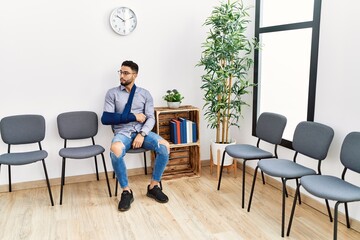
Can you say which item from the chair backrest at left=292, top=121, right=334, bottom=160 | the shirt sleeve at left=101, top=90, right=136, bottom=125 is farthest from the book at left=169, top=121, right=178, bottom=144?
the chair backrest at left=292, top=121, right=334, bottom=160

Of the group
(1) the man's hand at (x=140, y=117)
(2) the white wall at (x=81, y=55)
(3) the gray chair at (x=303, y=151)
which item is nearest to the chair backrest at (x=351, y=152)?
(3) the gray chair at (x=303, y=151)

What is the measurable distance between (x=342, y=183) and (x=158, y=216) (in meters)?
1.55

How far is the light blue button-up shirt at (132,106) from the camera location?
3.31 metres

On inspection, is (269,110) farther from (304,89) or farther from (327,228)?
(327,228)

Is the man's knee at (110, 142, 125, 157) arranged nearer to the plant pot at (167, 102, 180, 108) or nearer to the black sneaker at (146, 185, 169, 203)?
the black sneaker at (146, 185, 169, 203)

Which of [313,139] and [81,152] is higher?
[313,139]

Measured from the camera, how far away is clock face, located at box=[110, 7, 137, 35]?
352 cm

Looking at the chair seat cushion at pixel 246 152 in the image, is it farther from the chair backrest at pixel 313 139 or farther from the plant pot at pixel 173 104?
the plant pot at pixel 173 104

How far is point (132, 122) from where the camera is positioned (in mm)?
3338

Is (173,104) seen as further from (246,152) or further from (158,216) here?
(158,216)

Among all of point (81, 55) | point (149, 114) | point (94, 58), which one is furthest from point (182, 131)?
point (81, 55)

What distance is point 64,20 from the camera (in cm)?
338

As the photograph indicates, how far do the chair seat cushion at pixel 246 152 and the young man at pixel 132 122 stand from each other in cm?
67

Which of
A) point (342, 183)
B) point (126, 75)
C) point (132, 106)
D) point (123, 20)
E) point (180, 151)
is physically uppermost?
point (123, 20)
